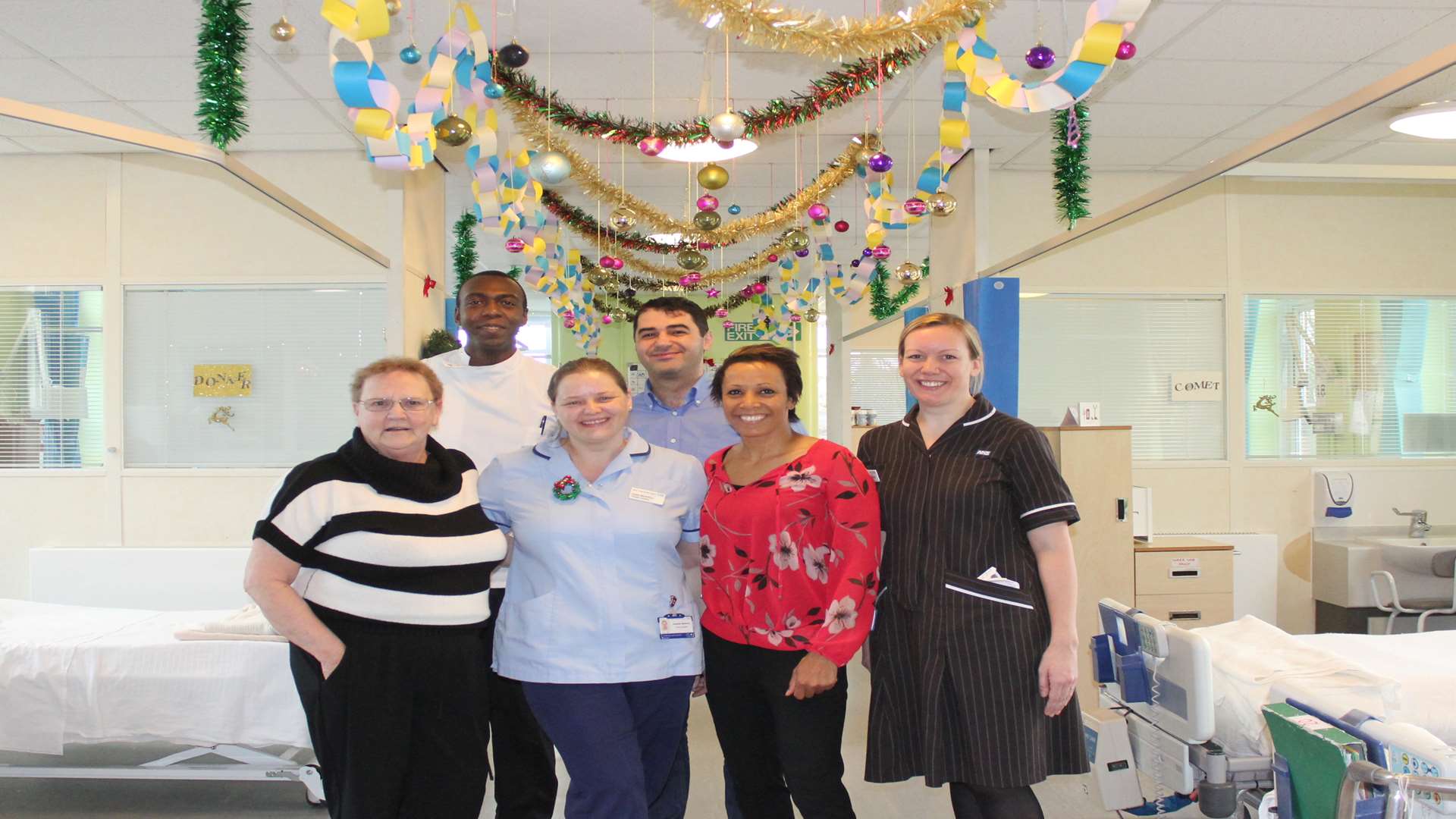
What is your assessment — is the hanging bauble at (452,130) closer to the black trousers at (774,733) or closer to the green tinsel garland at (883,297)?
the black trousers at (774,733)

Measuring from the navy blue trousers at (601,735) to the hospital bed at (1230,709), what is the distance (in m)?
1.27

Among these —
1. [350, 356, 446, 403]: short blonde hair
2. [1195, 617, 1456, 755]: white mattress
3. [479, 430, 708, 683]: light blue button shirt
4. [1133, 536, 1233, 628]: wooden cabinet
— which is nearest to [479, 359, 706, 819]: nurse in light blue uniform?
[479, 430, 708, 683]: light blue button shirt

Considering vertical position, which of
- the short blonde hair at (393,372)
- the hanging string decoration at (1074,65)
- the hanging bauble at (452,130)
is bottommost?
the short blonde hair at (393,372)

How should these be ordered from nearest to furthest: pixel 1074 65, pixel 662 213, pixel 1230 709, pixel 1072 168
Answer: pixel 1074 65 → pixel 1230 709 → pixel 1072 168 → pixel 662 213

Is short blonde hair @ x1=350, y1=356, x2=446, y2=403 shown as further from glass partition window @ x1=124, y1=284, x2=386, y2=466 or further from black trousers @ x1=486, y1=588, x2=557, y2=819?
glass partition window @ x1=124, y1=284, x2=386, y2=466

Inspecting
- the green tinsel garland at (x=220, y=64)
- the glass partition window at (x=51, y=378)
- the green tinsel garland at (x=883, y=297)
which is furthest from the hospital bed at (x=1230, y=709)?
the glass partition window at (x=51, y=378)

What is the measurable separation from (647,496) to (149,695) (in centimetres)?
221

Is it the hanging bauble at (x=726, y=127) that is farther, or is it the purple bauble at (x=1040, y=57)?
the hanging bauble at (x=726, y=127)

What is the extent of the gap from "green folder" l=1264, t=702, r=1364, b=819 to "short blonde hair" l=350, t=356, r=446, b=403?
2085 mm

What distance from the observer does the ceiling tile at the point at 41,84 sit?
438 cm

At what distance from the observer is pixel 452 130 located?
8.33ft

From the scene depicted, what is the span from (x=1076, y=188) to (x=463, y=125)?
9.91 ft

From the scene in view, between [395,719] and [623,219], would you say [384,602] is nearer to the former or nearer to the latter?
[395,719]

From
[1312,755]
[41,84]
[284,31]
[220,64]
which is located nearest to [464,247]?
[41,84]
